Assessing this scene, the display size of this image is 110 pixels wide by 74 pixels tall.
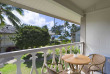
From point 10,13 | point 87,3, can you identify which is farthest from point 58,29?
point 87,3

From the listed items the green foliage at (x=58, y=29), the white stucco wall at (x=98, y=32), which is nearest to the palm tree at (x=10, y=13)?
the white stucco wall at (x=98, y=32)

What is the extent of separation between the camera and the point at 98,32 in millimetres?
2934

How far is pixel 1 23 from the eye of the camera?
6695 mm

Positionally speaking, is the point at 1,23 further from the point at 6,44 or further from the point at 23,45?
the point at 6,44

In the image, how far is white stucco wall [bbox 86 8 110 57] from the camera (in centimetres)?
273

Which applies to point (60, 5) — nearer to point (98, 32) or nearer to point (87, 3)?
point (87, 3)

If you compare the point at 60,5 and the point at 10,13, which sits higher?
the point at 10,13

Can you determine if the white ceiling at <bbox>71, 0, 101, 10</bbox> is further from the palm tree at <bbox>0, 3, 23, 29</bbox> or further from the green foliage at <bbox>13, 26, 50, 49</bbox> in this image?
the palm tree at <bbox>0, 3, 23, 29</bbox>

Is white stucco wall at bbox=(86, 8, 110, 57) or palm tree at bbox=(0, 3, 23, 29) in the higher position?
palm tree at bbox=(0, 3, 23, 29)

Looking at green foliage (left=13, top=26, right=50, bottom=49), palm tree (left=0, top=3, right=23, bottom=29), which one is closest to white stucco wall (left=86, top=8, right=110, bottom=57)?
green foliage (left=13, top=26, right=50, bottom=49)

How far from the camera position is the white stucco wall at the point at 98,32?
8.95 ft

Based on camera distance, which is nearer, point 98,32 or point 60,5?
point 60,5

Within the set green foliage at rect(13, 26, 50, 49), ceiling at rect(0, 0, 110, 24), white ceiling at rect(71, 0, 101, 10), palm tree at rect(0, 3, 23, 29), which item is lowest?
green foliage at rect(13, 26, 50, 49)

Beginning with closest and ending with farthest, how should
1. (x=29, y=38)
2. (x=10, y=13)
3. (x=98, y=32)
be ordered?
1. (x=98, y=32)
2. (x=29, y=38)
3. (x=10, y=13)
